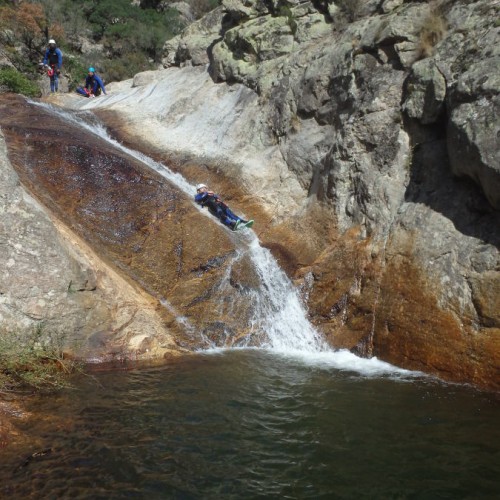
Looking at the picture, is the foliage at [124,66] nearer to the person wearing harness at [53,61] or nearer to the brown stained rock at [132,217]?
the person wearing harness at [53,61]

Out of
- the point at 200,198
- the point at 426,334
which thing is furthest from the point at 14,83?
the point at 426,334

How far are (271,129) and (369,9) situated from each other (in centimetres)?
384

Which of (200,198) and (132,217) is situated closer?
(132,217)

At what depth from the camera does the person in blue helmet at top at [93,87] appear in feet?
68.3

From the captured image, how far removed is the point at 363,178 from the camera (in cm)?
1010

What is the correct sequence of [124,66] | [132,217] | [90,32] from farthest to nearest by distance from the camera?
[90,32] < [124,66] < [132,217]

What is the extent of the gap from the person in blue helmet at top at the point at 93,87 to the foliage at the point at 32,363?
16240 mm

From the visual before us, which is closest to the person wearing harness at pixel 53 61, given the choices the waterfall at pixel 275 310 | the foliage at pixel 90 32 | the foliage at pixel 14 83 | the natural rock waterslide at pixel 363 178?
the foliage at pixel 14 83

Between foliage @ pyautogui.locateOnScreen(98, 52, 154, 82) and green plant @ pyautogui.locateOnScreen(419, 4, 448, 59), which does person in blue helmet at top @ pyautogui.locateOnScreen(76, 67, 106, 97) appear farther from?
green plant @ pyautogui.locateOnScreen(419, 4, 448, 59)

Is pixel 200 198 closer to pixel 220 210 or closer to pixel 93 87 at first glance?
pixel 220 210

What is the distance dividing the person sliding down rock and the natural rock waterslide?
0.60 m

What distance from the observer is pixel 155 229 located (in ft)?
33.2

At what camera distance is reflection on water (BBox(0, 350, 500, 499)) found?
4.19m

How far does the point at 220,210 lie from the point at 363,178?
3.24 m
